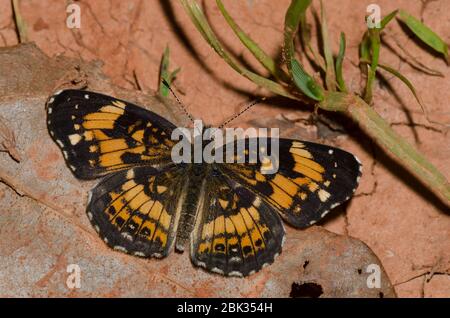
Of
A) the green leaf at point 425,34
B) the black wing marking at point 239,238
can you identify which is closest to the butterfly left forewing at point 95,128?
the black wing marking at point 239,238

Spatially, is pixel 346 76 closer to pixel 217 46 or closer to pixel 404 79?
pixel 404 79

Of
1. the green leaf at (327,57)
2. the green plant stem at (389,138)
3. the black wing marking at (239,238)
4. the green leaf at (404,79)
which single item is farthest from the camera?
the green leaf at (327,57)

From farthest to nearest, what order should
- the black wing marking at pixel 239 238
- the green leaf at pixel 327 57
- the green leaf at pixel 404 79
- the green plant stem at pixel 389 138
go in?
1. the green leaf at pixel 327 57
2. the green leaf at pixel 404 79
3. the green plant stem at pixel 389 138
4. the black wing marking at pixel 239 238

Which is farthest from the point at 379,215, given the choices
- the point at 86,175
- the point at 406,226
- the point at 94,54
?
the point at 94,54

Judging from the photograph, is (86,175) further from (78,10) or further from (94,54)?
(78,10)

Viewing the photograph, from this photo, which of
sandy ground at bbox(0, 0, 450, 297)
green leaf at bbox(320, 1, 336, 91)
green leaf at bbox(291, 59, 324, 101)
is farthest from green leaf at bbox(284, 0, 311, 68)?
sandy ground at bbox(0, 0, 450, 297)

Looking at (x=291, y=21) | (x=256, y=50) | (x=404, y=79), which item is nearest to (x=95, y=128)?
(x=256, y=50)

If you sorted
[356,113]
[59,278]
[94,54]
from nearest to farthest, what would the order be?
[59,278] < [356,113] < [94,54]

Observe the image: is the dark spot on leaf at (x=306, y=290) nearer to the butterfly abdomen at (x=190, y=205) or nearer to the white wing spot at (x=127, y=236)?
the butterfly abdomen at (x=190, y=205)
